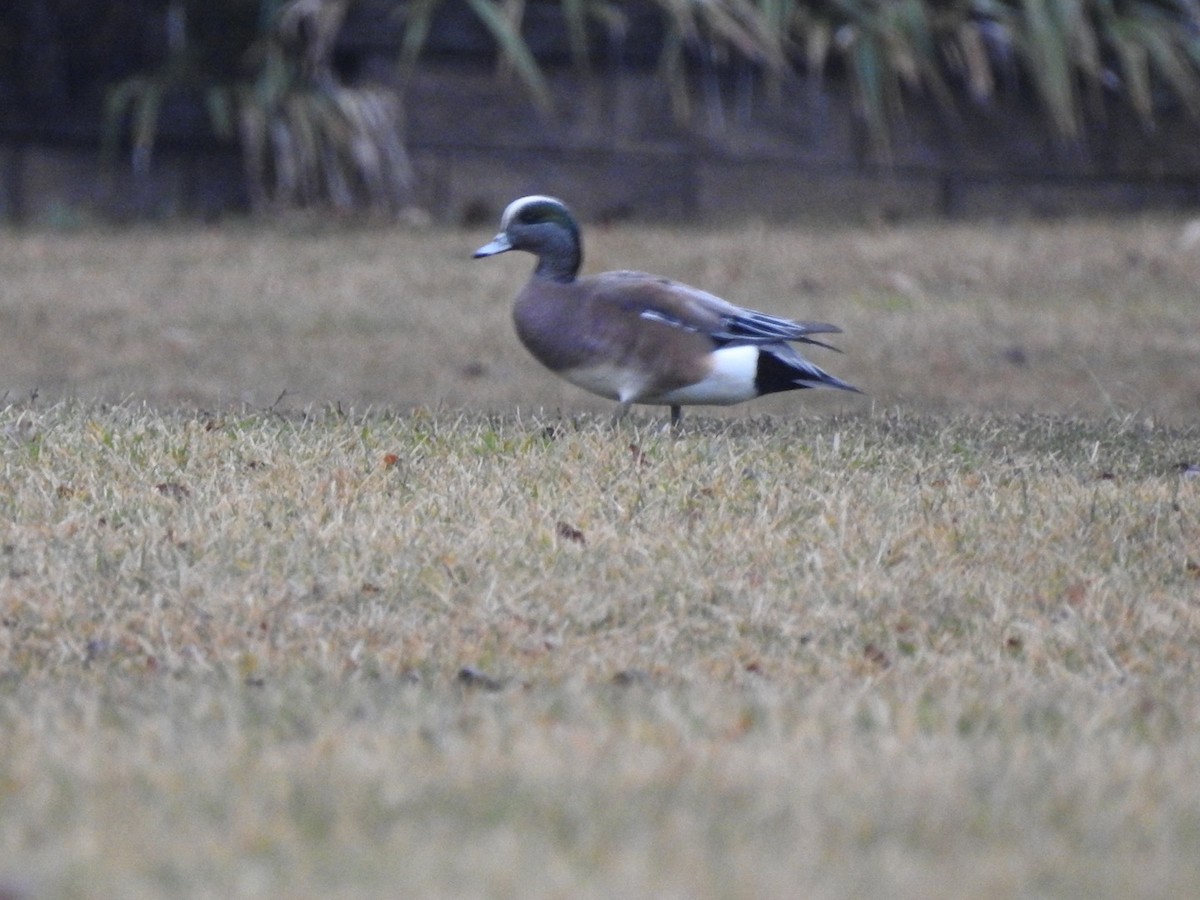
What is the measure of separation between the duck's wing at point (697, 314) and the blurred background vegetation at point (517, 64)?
17.0ft

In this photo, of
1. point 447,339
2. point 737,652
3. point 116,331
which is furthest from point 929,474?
point 116,331

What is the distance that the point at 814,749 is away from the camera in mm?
3221

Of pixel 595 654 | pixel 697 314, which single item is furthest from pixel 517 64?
pixel 595 654

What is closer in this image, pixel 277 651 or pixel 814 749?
pixel 814 749

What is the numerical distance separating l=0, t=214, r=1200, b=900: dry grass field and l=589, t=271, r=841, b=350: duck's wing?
29 centimetres

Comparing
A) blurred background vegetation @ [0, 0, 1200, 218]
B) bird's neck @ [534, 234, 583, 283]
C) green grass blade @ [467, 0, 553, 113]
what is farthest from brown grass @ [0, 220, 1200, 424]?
bird's neck @ [534, 234, 583, 283]

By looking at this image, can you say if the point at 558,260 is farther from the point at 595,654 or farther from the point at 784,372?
the point at 595,654

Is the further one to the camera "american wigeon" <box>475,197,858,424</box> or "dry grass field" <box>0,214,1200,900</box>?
"american wigeon" <box>475,197,858,424</box>

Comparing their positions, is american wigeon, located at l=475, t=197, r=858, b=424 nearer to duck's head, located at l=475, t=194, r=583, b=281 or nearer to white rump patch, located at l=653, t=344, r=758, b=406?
white rump patch, located at l=653, t=344, r=758, b=406

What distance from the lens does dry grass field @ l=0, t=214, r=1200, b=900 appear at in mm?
2607

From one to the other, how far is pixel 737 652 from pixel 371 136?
7508 mm

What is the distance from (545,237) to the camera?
6.11 m

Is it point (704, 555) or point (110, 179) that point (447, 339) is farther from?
point (704, 555)

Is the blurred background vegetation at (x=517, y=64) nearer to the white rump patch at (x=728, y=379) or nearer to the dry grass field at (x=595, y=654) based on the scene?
the dry grass field at (x=595, y=654)
